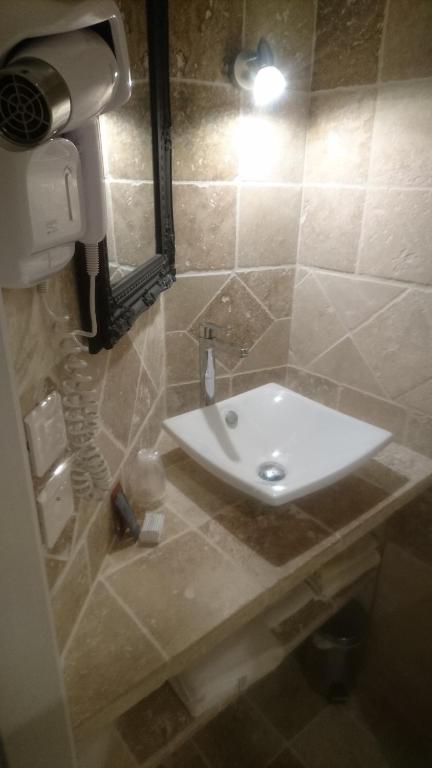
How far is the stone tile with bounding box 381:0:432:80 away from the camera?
959mm

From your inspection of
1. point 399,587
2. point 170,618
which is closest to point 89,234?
point 170,618

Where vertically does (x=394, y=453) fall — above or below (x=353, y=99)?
below

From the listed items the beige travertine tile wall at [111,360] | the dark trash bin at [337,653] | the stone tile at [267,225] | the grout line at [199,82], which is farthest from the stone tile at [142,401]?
the dark trash bin at [337,653]

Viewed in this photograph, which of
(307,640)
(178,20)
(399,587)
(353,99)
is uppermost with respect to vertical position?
(178,20)

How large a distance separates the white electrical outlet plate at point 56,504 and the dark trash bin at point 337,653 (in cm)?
122

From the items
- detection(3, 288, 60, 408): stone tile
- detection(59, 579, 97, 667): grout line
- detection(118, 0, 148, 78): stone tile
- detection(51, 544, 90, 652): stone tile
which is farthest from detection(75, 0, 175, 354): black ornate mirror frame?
detection(59, 579, 97, 667): grout line

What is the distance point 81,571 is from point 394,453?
2.93ft

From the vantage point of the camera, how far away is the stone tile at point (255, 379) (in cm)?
138

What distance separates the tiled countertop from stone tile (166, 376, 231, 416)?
6.7 inches

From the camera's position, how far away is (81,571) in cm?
74

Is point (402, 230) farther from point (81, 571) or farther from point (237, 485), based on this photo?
point (81, 571)

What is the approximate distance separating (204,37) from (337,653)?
1.81m

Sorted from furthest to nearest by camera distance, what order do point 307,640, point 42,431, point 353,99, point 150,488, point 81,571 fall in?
point 307,640
point 353,99
point 150,488
point 81,571
point 42,431

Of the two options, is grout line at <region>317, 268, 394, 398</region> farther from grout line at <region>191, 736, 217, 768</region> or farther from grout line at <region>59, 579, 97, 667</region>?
grout line at <region>191, 736, 217, 768</region>
